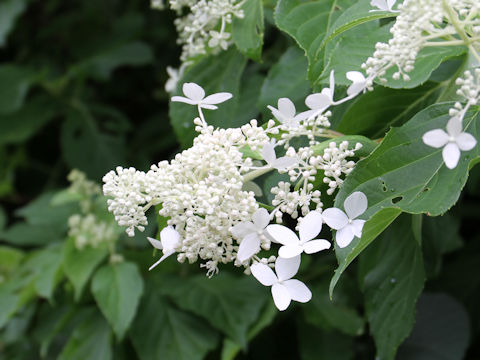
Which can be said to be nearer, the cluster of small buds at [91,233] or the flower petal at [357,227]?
the flower petal at [357,227]

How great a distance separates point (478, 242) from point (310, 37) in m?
1.10

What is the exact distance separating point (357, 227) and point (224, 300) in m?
0.82

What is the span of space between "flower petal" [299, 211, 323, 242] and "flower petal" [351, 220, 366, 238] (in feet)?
0.13

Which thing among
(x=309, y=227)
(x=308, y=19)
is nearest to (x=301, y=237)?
(x=309, y=227)

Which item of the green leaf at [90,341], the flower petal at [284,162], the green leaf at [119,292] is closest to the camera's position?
the flower petal at [284,162]

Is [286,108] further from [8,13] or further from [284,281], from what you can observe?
[8,13]

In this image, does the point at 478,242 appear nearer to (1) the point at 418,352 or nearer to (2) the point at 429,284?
(2) the point at 429,284

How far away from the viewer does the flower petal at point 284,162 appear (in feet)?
2.40

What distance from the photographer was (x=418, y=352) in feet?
5.09

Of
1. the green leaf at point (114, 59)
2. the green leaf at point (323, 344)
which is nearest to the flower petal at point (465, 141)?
the green leaf at point (323, 344)

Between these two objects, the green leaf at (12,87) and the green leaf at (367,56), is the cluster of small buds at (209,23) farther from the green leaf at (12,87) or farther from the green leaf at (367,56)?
the green leaf at (12,87)

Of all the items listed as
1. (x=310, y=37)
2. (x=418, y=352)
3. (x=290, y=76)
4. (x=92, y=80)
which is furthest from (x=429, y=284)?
(x=92, y=80)

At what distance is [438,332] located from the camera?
5.21 ft

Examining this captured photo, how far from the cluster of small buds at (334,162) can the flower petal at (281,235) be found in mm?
82
